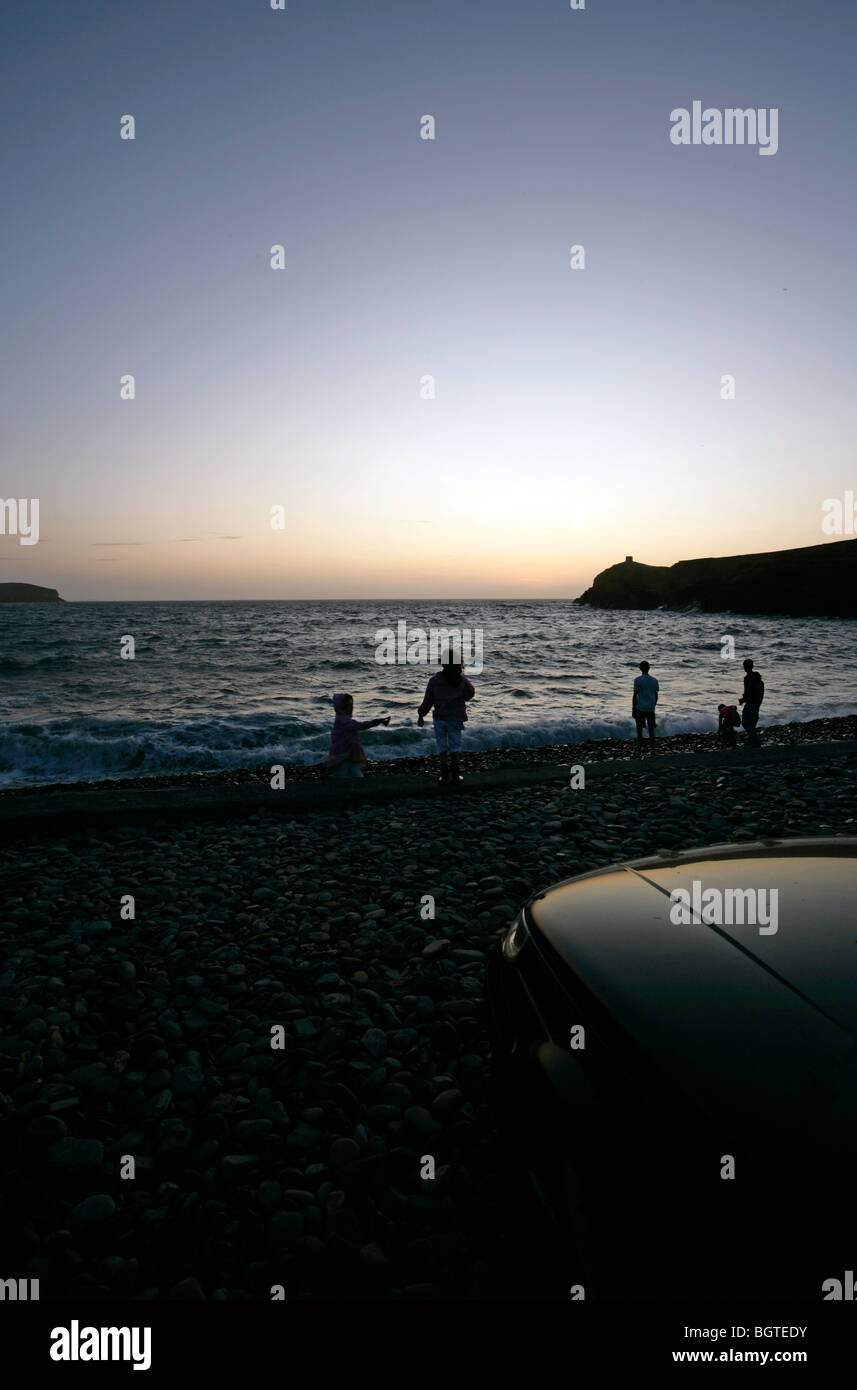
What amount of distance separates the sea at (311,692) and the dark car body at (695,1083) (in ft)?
50.0

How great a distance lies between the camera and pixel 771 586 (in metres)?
89.1

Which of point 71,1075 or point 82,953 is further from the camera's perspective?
point 82,953

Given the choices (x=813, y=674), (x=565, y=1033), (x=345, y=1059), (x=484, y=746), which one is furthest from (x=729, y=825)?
(x=813, y=674)

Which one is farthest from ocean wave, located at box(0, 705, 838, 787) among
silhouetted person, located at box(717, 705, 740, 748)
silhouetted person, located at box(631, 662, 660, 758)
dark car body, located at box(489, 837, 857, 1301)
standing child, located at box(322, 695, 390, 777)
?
dark car body, located at box(489, 837, 857, 1301)

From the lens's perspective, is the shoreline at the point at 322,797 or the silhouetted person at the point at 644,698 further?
the silhouetted person at the point at 644,698

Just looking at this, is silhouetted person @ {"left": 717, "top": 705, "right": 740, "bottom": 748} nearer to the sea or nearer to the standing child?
the sea

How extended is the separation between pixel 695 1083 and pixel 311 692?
27894mm

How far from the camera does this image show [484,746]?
1909 centimetres

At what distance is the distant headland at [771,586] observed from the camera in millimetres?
82688

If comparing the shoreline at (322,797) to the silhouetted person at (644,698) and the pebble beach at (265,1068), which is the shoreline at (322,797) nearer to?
the pebble beach at (265,1068)

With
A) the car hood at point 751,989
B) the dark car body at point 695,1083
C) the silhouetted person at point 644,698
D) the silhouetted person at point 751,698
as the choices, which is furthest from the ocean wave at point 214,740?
the dark car body at point 695,1083

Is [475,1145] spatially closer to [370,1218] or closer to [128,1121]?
[370,1218]

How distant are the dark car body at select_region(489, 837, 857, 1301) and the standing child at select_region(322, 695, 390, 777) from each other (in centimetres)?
816
